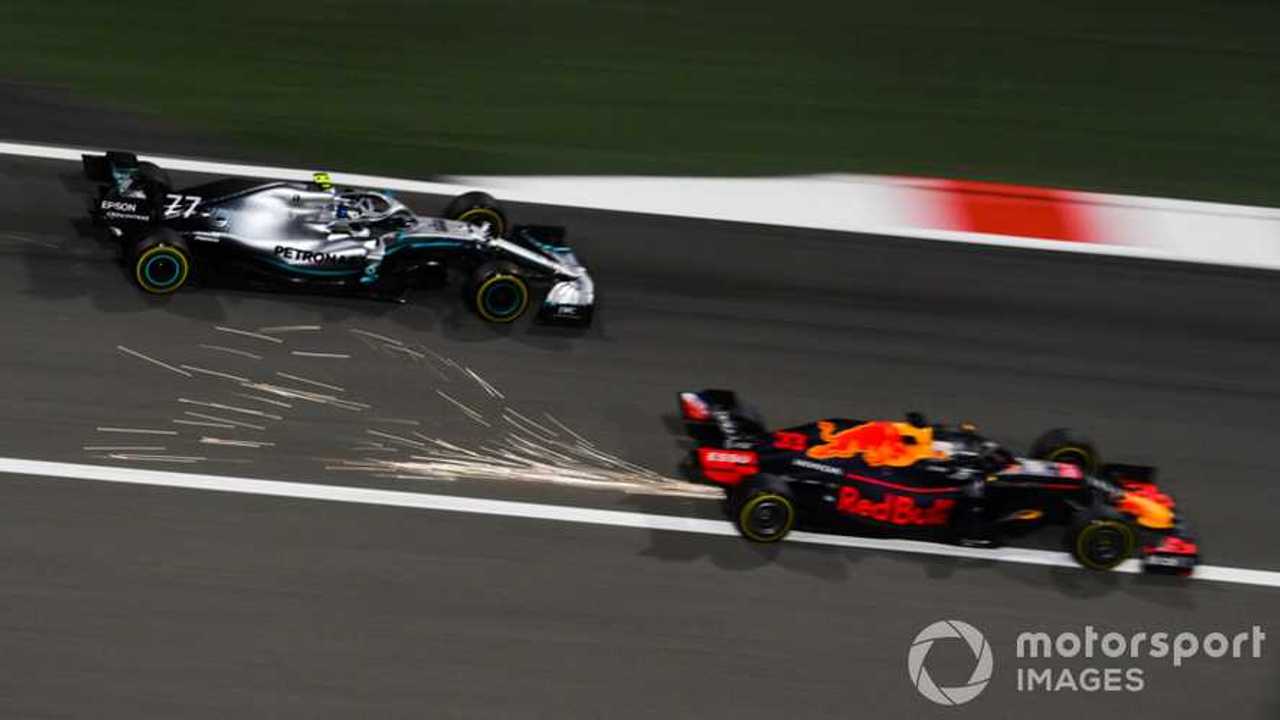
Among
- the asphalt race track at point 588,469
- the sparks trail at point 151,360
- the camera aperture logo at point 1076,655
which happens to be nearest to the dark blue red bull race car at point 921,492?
the asphalt race track at point 588,469

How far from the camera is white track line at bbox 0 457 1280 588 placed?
926 cm

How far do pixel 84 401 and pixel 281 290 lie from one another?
1519mm

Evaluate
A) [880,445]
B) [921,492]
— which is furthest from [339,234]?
[921,492]

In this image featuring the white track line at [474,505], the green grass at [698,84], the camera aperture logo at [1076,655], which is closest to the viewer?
the camera aperture logo at [1076,655]

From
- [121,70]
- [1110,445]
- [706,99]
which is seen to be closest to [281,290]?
[121,70]

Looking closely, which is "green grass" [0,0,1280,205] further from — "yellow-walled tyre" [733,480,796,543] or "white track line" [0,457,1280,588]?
"yellow-walled tyre" [733,480,796,543]

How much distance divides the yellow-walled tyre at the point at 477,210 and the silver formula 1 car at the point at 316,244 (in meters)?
0.41

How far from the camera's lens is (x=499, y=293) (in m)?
10.6

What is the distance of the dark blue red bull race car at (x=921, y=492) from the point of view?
9133mm

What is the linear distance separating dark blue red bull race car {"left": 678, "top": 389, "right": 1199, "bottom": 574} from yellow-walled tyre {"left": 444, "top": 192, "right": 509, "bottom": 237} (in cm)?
266

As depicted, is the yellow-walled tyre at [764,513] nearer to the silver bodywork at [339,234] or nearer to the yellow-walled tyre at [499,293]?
the silver bodywork at [339,234]

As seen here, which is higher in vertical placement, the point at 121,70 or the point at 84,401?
the point at 121,70

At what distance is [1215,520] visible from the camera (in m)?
10.0

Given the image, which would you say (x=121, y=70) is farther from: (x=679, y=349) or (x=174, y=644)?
(x=174, y=644)
